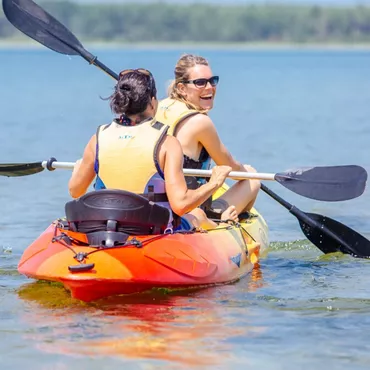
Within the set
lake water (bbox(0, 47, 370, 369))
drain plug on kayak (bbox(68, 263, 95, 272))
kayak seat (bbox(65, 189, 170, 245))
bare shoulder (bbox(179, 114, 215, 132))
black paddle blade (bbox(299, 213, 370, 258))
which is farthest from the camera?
black paddle blade (bbox(299, 213, 370, 258))

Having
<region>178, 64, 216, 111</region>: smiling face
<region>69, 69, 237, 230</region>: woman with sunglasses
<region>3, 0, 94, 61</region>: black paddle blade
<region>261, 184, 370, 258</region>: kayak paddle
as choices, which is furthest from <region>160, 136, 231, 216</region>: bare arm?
<region>3, 0, 94, 61</region>: black paddle blade

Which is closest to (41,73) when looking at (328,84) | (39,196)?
(328,84)

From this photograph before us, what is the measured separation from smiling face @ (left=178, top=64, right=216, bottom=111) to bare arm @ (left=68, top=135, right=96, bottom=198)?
1.11 metres

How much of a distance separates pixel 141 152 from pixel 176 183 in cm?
28

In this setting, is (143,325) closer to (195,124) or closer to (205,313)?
(205,313)

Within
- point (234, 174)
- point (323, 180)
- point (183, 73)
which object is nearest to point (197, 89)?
point (183, 73)

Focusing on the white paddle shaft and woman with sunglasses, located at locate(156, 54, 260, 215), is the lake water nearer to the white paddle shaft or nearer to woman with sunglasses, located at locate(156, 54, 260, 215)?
the white paddle shaft

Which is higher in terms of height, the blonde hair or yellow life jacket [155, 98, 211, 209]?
the blonde hair

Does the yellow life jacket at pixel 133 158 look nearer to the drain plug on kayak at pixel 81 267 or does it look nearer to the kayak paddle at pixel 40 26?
the drain plug on kayak at pixel 81 267

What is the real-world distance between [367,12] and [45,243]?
3899 inches

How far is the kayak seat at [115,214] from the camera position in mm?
6855

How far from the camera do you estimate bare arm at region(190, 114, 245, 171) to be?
787cm

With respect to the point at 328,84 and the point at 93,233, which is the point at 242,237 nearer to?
the point at 93,233

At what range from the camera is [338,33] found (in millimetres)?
99062
